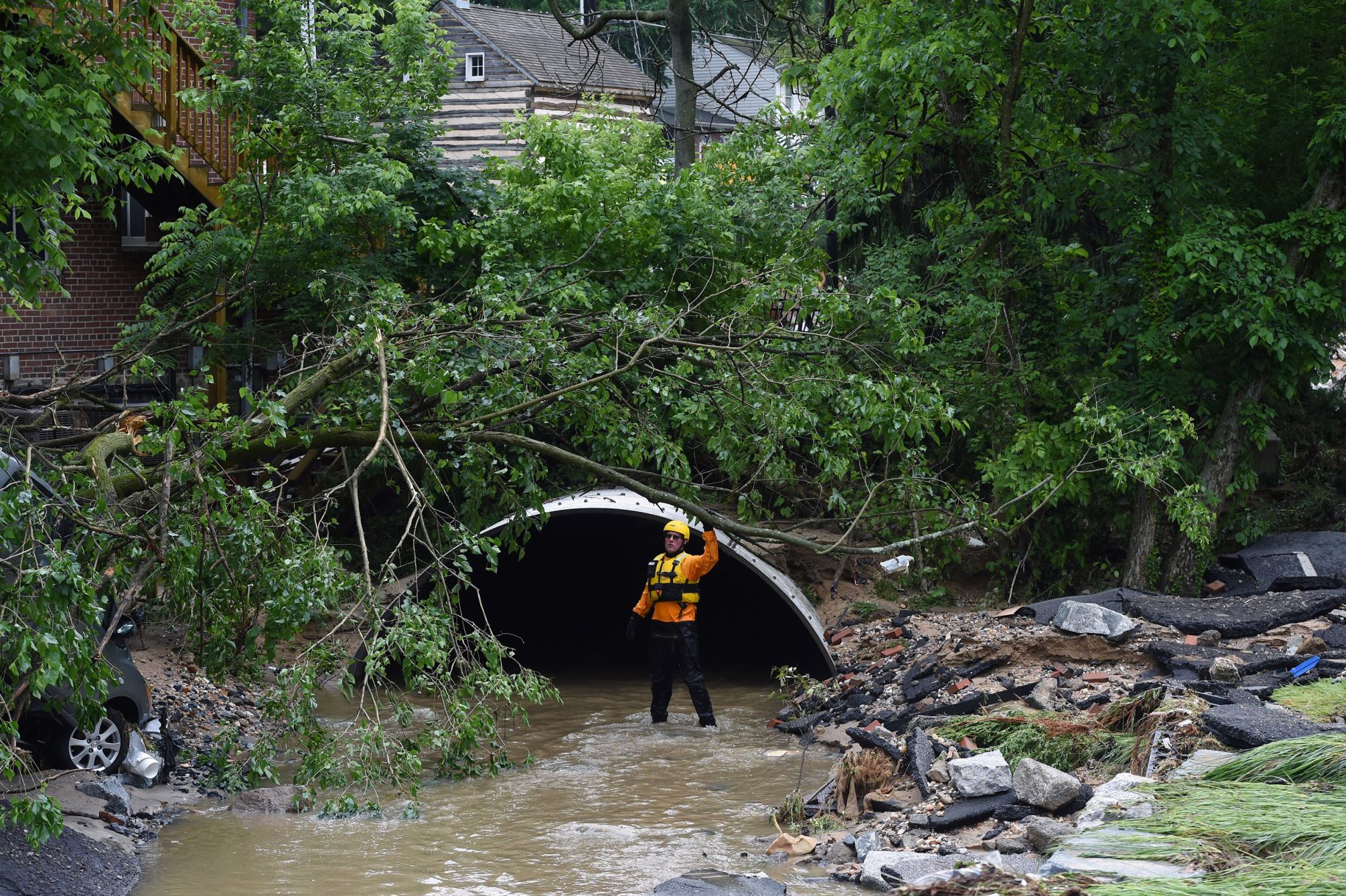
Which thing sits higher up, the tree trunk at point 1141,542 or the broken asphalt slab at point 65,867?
the tree trunk at point 1141,542

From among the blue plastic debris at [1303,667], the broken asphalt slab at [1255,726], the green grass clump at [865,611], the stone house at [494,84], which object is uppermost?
the stone house at [494,84]

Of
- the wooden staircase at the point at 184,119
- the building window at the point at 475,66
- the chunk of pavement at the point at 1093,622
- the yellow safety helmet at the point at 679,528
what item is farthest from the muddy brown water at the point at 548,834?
the building window at the point at 475,66

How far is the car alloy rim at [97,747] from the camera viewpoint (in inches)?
300

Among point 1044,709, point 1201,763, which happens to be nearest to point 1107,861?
point 1201,763

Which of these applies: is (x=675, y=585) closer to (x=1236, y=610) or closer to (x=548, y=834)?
(x=548, y=834)

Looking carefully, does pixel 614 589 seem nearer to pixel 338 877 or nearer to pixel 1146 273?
pixel 1146 273

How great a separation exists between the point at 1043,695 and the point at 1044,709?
351mm

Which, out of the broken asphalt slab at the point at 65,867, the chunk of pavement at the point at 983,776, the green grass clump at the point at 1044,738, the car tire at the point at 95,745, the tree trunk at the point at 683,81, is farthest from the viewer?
the tree trunk at the point at 683,81

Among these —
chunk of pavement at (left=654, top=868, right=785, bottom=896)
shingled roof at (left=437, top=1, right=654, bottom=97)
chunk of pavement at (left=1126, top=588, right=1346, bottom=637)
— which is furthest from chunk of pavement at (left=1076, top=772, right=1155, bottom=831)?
shingled roof at (left=437, top=1, right=654, bottom=97)

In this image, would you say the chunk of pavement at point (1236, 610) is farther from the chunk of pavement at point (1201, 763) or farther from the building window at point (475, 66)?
the building window at point (475, 66)

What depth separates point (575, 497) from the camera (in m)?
11.3

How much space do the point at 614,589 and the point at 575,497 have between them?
4891mm

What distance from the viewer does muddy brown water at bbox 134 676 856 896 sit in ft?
22.0

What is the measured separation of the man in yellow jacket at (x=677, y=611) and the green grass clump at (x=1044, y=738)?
8.78ft
